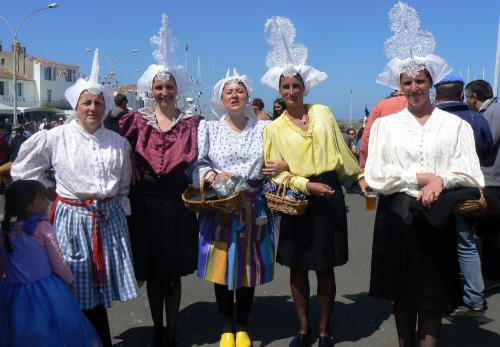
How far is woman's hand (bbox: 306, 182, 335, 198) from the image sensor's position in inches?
135

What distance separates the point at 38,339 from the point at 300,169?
1858 millimetres

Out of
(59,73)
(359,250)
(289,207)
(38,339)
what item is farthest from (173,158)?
(59,73)

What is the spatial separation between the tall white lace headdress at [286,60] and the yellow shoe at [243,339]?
1.76 m

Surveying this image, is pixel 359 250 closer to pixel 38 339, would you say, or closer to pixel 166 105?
pixel 166 105

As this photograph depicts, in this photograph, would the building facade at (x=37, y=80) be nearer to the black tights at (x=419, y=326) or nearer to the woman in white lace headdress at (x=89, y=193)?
the woman in white lace headdress at (x=89, y=193)

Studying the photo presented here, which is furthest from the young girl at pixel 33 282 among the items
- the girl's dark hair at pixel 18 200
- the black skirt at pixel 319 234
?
the black skirt at pixel 319 234

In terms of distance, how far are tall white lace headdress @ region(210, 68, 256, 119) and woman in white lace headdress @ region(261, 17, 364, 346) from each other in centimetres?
15

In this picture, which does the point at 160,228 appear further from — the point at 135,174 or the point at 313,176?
the point at 313,176

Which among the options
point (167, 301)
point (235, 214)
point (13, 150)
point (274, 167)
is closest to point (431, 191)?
point (274, 167)

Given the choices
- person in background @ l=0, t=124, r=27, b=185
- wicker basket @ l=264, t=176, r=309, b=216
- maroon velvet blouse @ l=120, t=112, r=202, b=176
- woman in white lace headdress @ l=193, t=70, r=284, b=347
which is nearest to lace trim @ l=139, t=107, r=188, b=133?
maroon velvet blouse @ l=120, t=112, r=202, b=176

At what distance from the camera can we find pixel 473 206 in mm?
2699

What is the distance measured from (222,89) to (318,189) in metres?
1.01

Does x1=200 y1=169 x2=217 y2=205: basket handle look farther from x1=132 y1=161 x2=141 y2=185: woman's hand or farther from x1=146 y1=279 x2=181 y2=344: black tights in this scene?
x1=146 y1=279 x2=181 y2=344: black tights

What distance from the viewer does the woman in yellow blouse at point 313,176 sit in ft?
11.7
